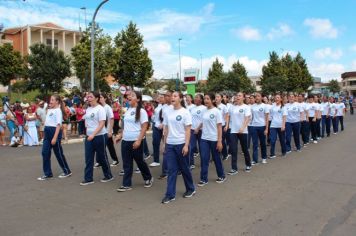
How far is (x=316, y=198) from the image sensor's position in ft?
21.1

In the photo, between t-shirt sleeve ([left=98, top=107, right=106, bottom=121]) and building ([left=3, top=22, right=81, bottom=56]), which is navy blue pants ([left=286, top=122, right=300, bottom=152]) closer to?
t-shirt sleeve ([left=98, top=107, right=106, bottom=121])

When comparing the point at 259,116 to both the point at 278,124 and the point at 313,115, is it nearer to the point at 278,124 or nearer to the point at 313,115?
the point at 278,124

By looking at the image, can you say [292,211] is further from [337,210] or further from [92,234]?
[92,234]

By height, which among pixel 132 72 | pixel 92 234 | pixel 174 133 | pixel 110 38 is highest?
pixel 110 38

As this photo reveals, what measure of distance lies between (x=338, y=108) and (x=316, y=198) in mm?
13390

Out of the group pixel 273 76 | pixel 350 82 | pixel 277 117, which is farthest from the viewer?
pixel 350 82

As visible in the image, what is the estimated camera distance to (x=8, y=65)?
35.1 m

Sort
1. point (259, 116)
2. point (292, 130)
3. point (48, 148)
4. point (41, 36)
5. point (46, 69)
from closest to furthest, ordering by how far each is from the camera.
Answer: point (48, 148)
point (259, 116)
point (292, 130)
point (46, 69)
point (41, 36)

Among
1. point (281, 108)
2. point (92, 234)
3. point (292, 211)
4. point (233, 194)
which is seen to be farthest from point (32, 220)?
point (281, 108)

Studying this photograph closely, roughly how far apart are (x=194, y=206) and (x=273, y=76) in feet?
159

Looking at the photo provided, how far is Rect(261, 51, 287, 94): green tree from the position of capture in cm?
4869

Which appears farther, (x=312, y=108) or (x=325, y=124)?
(x=325, y=124)

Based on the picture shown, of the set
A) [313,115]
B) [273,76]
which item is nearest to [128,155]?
[313,115]

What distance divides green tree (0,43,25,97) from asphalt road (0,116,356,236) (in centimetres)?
2828
